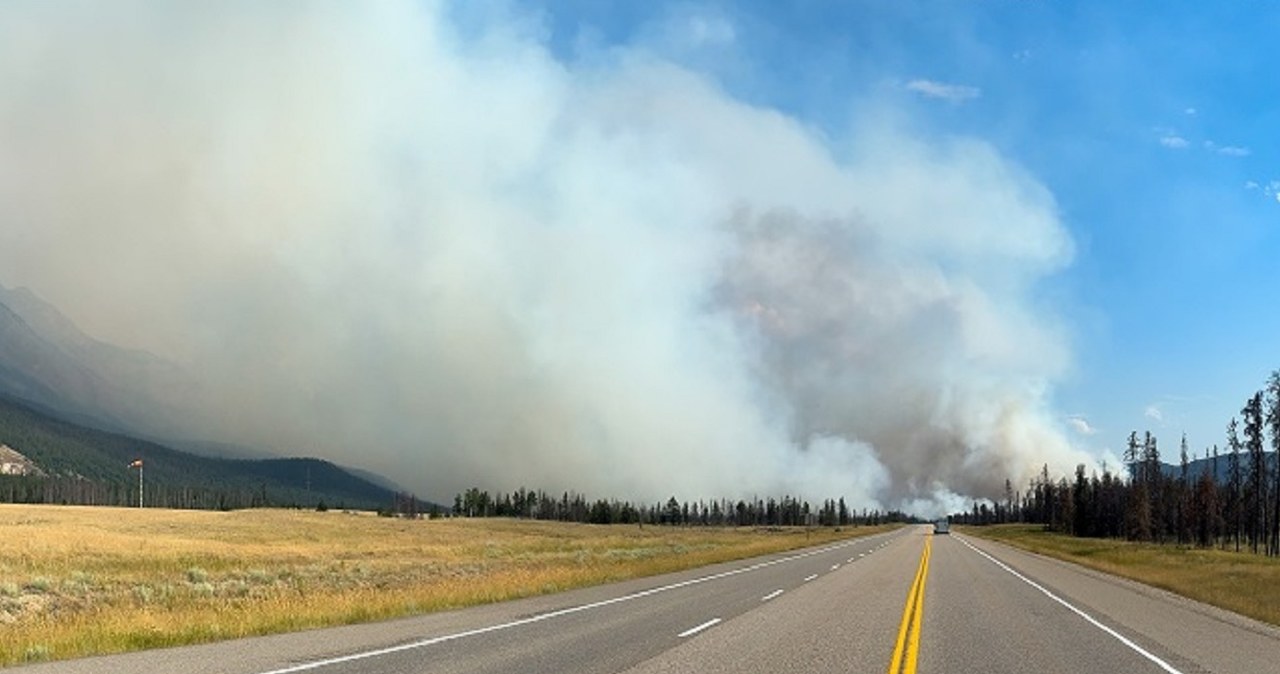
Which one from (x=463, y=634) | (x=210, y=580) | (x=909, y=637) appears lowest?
(x=210, y=580)

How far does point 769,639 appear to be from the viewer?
655 inches

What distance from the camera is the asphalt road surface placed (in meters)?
13.4

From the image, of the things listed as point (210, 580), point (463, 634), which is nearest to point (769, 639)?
point (463, 634)

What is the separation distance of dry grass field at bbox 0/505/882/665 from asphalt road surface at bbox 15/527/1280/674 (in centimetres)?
178

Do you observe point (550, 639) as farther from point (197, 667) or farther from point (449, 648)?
point (197, 667)

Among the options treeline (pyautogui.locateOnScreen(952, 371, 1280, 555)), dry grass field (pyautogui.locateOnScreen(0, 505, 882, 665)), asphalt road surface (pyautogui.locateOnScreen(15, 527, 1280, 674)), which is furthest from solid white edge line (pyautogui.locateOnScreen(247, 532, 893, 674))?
treeline (pyautogui.locateOnScreen(952, 371, 1280, 555))

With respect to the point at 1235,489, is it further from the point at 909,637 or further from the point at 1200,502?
the point at 909,637

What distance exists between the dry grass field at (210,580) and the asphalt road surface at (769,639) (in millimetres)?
1776

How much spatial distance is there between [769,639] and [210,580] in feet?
104

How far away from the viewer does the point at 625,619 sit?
20422 mm

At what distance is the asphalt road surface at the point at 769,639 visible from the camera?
13.4m

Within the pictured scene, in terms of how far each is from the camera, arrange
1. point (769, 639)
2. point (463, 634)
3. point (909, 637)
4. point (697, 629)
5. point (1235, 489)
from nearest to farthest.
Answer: point (769, 639), point (463, 634), point (909, 637), point (697, 629), point (1235, 489)

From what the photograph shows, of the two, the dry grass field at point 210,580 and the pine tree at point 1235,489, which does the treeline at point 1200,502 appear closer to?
the pine tree at point 1235,489

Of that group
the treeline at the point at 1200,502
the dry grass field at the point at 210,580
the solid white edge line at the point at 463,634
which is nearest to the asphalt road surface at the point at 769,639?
the solid white edge line at the point at 463,634
